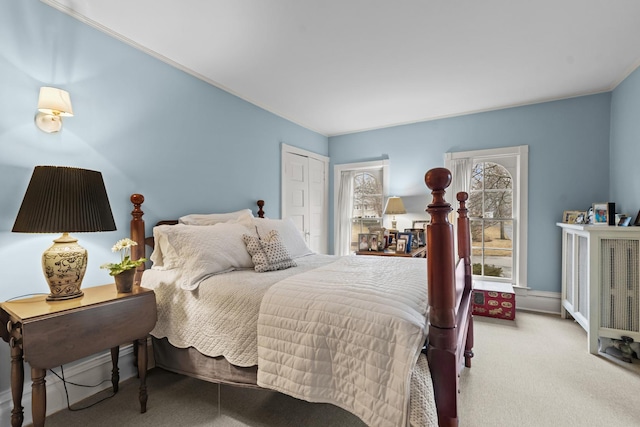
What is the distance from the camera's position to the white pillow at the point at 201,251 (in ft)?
6.39

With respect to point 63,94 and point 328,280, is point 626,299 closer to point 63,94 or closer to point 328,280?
point 328,280

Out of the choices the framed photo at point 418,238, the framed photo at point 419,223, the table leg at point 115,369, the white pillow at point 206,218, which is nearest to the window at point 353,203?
the framed photo at point 419,223

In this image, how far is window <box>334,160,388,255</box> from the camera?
15.5 feet

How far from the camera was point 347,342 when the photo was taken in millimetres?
1318

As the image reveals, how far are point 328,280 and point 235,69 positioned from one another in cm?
219

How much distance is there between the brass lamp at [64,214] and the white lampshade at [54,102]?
1.82 feet

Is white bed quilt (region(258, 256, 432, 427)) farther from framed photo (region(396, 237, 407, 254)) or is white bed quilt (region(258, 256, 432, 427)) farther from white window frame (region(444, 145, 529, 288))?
white window frame (region(444, 145, 529, 288))

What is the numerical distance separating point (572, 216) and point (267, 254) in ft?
11.3

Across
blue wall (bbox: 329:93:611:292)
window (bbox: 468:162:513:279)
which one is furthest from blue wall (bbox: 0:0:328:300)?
window (bbox: 468:162:513:279)

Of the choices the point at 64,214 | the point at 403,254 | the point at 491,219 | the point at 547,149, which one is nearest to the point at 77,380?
the point at 64,214

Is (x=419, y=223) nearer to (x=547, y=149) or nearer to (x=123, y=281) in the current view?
(x=547, y=149)

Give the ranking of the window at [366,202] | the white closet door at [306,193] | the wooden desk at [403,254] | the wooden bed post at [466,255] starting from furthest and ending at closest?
the window at [366,202] → the white closet door at [306,193] → the wooden desk at [403,254] → the wooden bed post at [466,255]

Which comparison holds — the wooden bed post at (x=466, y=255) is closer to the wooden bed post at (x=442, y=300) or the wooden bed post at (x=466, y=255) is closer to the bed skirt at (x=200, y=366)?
the wooden bed post at (x=442, y=300)

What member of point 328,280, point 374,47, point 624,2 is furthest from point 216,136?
point 624,2
